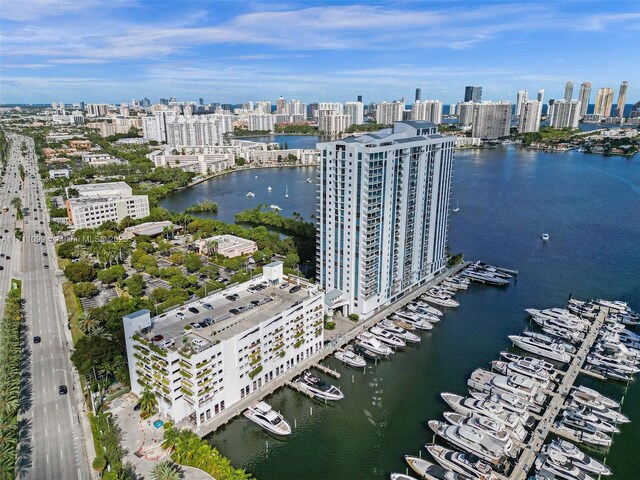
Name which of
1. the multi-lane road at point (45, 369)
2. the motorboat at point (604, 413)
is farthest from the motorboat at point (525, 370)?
the multi-lane road at point (45, 369)

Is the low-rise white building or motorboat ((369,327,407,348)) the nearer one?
motorboat ((369,327,407,348))

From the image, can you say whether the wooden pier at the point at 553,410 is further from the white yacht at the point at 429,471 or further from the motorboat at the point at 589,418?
the white yacht at the point at 429,471

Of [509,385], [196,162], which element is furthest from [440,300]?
[196,162]

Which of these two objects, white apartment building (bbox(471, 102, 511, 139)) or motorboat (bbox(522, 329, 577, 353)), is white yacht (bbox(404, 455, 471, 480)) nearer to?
motorboat (bbox(522, 329, 577, 353))

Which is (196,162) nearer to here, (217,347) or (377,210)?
(377,210)

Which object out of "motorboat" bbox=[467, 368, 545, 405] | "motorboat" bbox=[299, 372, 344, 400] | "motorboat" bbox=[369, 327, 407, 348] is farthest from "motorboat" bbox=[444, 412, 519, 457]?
"motorboat" bbox=[369, 327, 407, 348]
